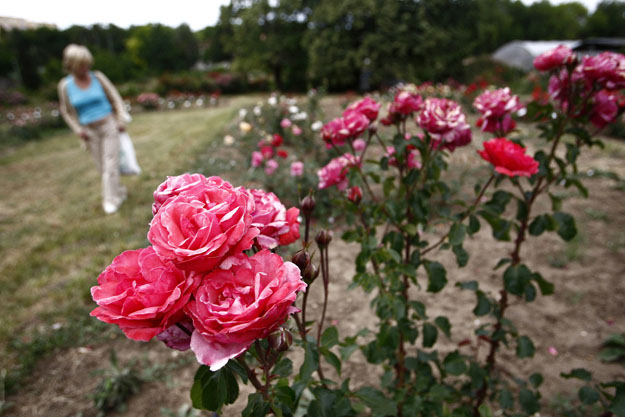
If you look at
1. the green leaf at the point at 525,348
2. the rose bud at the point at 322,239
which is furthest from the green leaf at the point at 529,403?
the rose bud at the point at 322,239

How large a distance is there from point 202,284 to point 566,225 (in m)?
1.34

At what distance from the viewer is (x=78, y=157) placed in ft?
23.8

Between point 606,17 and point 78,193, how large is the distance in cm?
5887

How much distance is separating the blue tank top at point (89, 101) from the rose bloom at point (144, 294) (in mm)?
3960

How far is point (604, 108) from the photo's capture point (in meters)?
1.20

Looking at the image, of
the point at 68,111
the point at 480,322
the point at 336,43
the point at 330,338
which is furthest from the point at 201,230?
the point at 336,43

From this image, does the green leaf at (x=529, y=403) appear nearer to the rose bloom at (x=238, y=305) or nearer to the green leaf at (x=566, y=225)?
the green leaf at (x=566, y=225)

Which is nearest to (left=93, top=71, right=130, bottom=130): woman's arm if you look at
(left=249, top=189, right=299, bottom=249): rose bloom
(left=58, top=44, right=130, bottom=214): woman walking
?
(left=58, top=44, right=130, bottom=214): woman walking

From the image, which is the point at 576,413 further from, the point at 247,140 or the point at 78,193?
the point at 78,193

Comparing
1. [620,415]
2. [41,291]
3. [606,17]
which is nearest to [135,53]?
[41,291]

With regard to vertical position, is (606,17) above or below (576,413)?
above

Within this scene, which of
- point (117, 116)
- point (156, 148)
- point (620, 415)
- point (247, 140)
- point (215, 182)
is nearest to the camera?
point (215, 182)

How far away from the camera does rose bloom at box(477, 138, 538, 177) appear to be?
3.32 feet

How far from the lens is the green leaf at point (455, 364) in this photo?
134cm
